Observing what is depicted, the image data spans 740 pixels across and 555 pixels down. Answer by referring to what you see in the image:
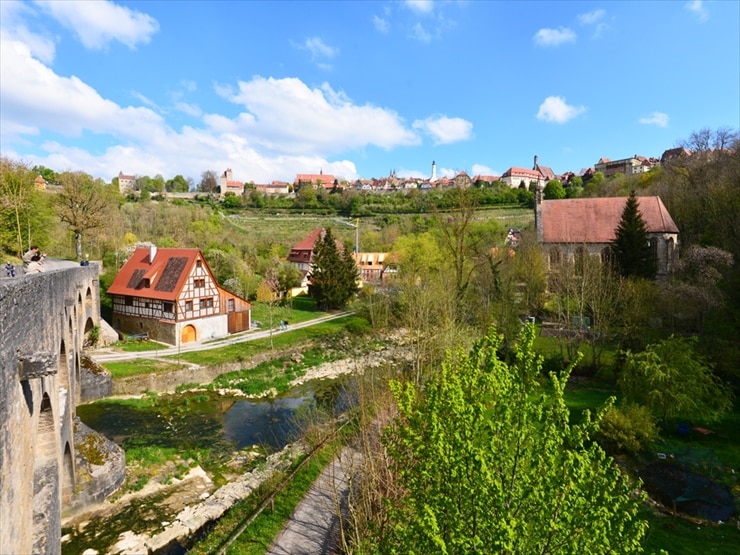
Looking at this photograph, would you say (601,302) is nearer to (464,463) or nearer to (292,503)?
(292,503)

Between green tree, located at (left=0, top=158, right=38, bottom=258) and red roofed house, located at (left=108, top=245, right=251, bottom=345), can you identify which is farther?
red roofed house, located at (left=108, top=245, right=251, bottom=345)

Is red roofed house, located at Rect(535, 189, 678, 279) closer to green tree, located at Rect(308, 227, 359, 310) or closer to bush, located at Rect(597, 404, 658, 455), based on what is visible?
green tree, located at Rect(308, 227, 359, 310)

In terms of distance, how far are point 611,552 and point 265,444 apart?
15.2 m

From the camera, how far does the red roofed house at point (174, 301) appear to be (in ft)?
95.6

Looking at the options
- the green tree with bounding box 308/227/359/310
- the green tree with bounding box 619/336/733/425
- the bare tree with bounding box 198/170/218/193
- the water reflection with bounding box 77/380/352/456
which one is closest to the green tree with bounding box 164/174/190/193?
the bare tree with bounding box 198/170/218/193

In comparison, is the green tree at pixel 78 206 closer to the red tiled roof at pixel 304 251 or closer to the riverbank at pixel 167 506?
the red tiled roof at pixel 304 251

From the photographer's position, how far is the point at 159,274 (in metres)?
31.0

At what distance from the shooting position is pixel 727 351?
1853cm

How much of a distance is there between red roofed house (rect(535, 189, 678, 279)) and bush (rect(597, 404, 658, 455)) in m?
26.7

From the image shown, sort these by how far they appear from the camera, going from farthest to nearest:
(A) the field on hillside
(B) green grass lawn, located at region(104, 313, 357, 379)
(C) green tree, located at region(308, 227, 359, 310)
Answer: (A) the field on hillside → (C) green tree, located at region(308, 227, 359, 310) → (B) green grass lawn, located at region(104, 313, 357, 379)

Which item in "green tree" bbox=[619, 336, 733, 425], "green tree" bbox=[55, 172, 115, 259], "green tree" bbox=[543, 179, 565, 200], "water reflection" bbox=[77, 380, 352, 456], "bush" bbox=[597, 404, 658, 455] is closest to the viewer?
"bush" bbox=[597, 404, 658, 455]

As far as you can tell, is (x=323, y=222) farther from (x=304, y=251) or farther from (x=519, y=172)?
(x=519, y=172)

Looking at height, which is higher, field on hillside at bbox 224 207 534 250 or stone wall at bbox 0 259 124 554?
field on hillside at bbox 224 207 534 250

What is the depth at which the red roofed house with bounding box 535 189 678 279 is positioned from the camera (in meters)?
39.2
